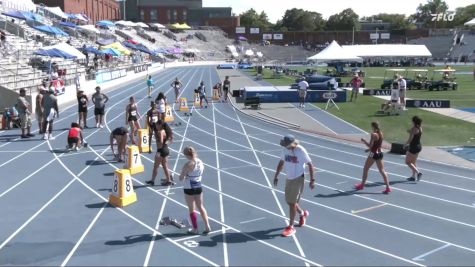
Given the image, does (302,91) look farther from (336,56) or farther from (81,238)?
(81,238)

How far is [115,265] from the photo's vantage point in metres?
7.41

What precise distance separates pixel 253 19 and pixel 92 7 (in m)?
60.2

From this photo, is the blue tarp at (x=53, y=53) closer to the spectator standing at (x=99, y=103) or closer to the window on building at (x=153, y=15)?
the spectator standing at (x=99, y=103)

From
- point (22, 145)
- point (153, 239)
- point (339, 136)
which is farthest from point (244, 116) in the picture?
point (153, 239)

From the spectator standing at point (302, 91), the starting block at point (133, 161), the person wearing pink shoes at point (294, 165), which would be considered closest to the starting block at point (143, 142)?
the starting block at point (133, 161)

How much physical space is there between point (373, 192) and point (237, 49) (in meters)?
104

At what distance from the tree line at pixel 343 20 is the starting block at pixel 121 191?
403 ft

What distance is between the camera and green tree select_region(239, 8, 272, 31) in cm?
14500

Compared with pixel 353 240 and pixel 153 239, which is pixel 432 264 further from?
pixel 153 239

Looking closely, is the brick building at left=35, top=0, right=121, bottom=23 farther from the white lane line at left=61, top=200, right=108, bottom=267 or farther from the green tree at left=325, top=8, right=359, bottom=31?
the white lane line at left=61, top=200, right=108, bottom=267

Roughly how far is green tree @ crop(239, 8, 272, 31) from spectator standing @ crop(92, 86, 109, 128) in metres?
125

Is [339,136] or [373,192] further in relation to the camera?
[339,136]

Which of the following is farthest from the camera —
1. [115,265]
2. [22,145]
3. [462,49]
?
[462,49]

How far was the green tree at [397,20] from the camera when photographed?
133000 mm
